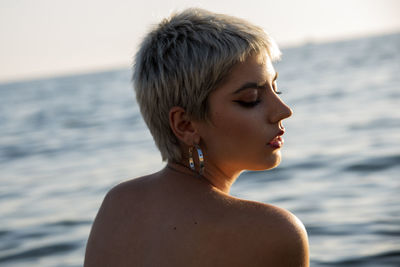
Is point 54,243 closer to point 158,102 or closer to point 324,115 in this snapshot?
point 158,102

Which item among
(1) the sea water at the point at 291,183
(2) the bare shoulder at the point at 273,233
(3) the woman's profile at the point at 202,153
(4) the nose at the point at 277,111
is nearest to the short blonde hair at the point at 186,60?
(3) the woman's profile at the point at 202,153

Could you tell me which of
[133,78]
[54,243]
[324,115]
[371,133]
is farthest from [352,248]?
[324,115]

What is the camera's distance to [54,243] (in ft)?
18.2

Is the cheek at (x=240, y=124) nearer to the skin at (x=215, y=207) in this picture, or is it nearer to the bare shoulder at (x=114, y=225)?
the skin at (x=215, y=207)

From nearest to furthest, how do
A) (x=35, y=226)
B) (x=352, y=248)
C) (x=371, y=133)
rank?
(x=352, y=248) < (x=35, y=226) < (x=371, y=133)

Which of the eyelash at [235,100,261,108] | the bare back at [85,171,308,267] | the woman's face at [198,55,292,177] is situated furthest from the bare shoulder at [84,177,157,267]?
the eyelash at [235,100,261,108]

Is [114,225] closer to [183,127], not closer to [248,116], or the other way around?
[183,127]

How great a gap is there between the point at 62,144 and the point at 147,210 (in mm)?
12239

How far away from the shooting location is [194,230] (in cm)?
179

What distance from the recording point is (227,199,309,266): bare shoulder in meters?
1.74

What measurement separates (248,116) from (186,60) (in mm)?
273

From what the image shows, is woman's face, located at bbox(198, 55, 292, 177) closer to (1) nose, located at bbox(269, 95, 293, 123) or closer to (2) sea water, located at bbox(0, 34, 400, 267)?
(1) nose, located at bbox(269, 95, 293, 123)

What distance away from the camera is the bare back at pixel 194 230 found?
1749mm

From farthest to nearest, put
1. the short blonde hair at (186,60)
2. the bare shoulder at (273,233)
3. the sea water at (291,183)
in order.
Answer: the sea water at (291,183) < the short blonde hair at (186,60) < the bare shoulder at (273,233)
